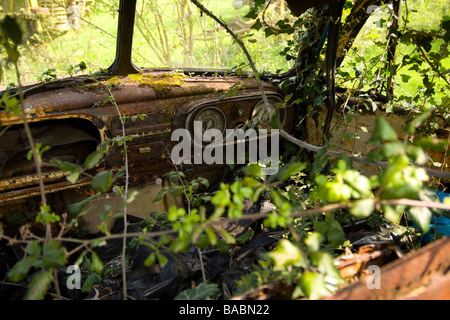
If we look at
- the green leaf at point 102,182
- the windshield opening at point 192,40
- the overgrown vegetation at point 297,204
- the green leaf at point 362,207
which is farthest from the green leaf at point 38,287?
the windshield opening at point 192,40

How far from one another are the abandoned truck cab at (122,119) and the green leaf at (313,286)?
1.45 m

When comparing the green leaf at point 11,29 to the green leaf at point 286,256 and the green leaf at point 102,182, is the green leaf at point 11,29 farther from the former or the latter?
the green leaf at point 286,256

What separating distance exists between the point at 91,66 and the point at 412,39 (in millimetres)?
2349

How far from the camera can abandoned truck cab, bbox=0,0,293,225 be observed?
7.81 feet

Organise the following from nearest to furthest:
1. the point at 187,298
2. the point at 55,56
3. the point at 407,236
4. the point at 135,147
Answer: the point at 187,298
the point at 407,236
the point at 135,147
the point at 55,56

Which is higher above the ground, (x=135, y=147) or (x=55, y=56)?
(x=55, y=56)

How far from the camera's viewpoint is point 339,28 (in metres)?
2.76

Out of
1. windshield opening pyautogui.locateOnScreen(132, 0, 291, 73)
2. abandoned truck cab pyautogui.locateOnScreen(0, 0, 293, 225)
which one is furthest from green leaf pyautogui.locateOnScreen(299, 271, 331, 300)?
windshield opening pyautogui.locateOnScreen(132, 0, 291, 73)

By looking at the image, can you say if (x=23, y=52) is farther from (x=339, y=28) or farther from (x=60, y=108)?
(x=339, y=28)

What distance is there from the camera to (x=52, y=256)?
3.66ft

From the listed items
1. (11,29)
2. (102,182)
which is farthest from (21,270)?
(11,29)

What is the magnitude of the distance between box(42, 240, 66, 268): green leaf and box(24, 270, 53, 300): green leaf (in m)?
0.04

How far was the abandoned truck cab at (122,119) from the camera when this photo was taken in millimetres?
2381
